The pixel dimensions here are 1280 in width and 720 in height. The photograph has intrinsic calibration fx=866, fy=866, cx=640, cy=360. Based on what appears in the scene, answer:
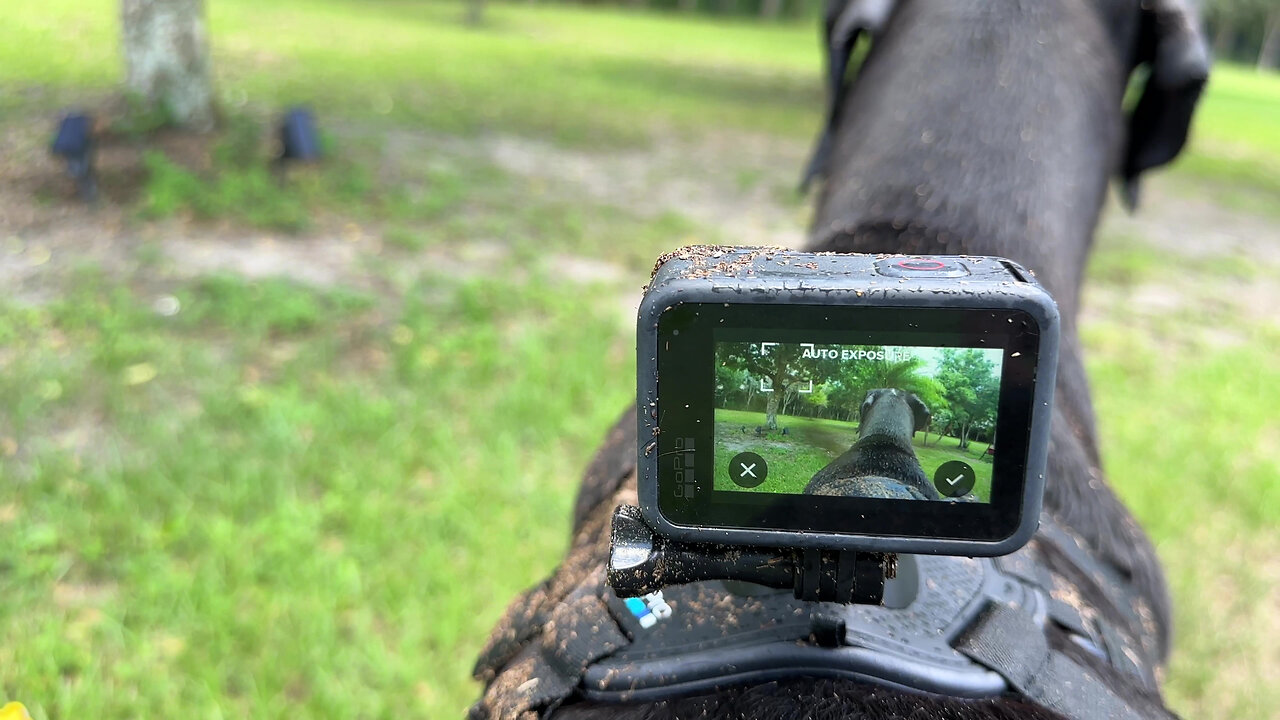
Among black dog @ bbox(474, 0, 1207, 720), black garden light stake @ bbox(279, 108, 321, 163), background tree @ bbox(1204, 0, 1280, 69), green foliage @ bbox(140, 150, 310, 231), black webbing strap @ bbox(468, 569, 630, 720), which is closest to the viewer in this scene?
black webbing strap @ bbox(468, 569, 630, 720)

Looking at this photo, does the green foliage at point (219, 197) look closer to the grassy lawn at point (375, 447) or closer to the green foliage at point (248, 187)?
the green foliage at point (248, 187)

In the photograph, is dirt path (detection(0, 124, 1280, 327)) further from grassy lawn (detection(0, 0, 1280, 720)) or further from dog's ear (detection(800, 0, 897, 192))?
dog's ear (detection(800, 0, 897, 192))

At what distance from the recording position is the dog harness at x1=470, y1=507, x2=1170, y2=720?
3.73ft

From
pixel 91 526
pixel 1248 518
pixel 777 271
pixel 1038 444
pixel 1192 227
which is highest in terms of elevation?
pixel 777 271

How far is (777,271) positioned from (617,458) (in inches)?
40.8

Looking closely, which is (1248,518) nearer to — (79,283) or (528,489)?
(528,489)

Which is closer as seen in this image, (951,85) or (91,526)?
(951,85)

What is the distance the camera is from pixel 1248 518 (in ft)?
12.1

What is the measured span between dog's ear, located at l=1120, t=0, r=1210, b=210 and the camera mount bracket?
5.86 ft

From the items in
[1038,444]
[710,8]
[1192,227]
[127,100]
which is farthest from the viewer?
[710,8]

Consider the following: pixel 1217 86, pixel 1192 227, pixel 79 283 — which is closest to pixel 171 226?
pixel 79 283

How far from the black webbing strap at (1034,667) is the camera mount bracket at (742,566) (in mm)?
209

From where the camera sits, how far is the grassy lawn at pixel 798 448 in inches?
37.8

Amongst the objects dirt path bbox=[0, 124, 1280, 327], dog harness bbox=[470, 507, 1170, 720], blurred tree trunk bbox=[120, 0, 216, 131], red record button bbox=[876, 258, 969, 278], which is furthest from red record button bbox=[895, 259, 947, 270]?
blurred tree trunk bbox=[120, 0, 216, 131]
